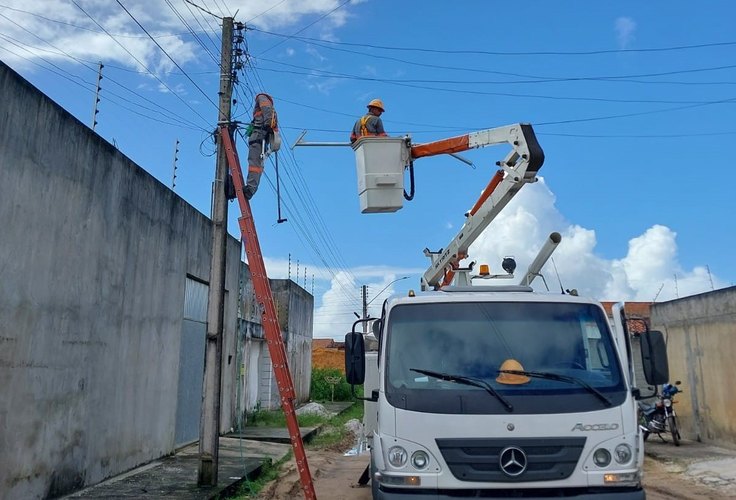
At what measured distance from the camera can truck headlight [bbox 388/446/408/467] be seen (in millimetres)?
5520

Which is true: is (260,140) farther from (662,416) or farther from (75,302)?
(662,416)

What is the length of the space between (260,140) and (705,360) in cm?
1076

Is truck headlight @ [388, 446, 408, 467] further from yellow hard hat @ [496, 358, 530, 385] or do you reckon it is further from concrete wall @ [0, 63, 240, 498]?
concrete wall @ [0, 63, 240, 498]

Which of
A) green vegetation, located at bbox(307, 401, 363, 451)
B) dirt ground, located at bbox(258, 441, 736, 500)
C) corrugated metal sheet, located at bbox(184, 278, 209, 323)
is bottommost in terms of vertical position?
dirt ground, located at bbox(258, 441, 736, 500)

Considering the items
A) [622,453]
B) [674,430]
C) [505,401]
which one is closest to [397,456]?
[505,401]

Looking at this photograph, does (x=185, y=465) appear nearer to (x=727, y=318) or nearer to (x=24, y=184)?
(x=24, y=184)

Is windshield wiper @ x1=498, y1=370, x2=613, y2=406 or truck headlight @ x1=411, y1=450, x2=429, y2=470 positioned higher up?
windshield wiper @ x1=498, y1=370, x2=613, y2=406

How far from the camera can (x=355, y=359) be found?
6.34m

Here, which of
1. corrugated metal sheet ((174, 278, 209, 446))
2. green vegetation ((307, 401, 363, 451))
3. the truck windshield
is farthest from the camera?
green vegetation ((307, 401, 363, 451))

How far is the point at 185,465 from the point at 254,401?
8593mm

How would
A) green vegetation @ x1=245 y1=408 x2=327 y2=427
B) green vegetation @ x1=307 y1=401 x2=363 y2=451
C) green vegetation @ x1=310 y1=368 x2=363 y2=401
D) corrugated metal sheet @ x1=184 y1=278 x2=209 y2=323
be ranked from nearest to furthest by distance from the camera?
corrugated metal sheet @ x1=184 y1=278 x2=209 y2=323 < green vegetation @ x1=307 y1=401 x2=363 y2=451 < green vegetation @ x1=245 y1=408 x2=327 y2=427 < green vegetation @ x1=310 y1=368 x2=363 y2=401

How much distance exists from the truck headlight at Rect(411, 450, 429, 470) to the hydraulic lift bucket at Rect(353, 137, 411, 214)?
4.05 m

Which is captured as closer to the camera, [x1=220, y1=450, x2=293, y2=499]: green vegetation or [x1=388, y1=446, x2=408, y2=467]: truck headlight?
[x1=388, y1=446, x2=408, y2=467]: truck headlight

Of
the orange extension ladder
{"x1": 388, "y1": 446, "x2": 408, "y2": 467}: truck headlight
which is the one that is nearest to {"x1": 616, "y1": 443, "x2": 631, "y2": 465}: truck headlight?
{"x1": 388, "y1": 446, "x2": 408, "y2": 467}: truck headlight
